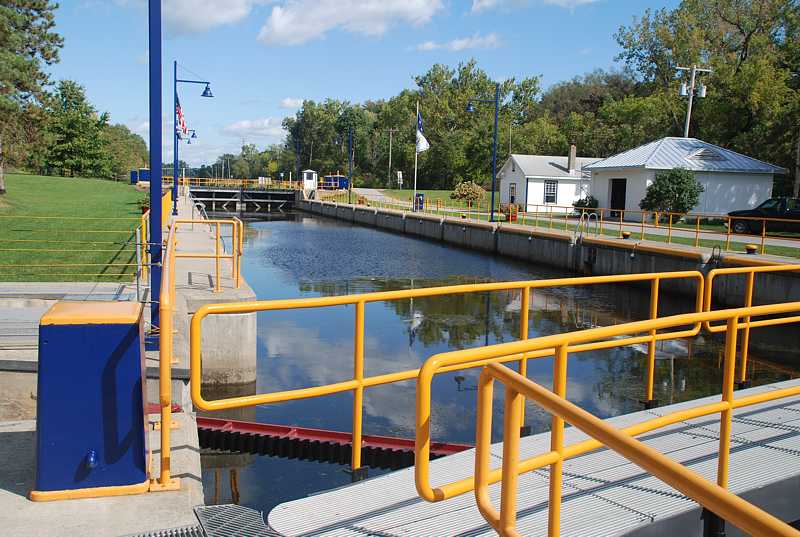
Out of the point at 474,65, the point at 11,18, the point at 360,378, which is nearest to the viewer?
the point at 360,378

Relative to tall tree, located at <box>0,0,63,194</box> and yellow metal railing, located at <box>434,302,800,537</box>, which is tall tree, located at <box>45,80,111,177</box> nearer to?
tall tree, located at <box>0,0,63,194</box>

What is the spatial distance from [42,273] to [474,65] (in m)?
93.2

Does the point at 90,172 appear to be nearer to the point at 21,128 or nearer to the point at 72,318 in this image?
the point at 21,128

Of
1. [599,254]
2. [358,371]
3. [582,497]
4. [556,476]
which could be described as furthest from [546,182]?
[556,476]

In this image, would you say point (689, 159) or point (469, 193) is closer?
point (689, 159)

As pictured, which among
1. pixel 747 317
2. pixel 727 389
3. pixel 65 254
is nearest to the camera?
pixel 727 389

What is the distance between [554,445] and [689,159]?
1551 inches

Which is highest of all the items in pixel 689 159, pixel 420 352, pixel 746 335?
pixel 689 159

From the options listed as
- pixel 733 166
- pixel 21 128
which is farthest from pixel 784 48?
pixel 21 128

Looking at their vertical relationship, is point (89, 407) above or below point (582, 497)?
above

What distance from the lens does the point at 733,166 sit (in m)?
38.2

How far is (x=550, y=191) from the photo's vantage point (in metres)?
51.0

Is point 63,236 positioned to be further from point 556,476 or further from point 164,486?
point 556,476

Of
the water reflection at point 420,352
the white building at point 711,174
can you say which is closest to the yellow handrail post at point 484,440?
the water reflection at point 420,352
